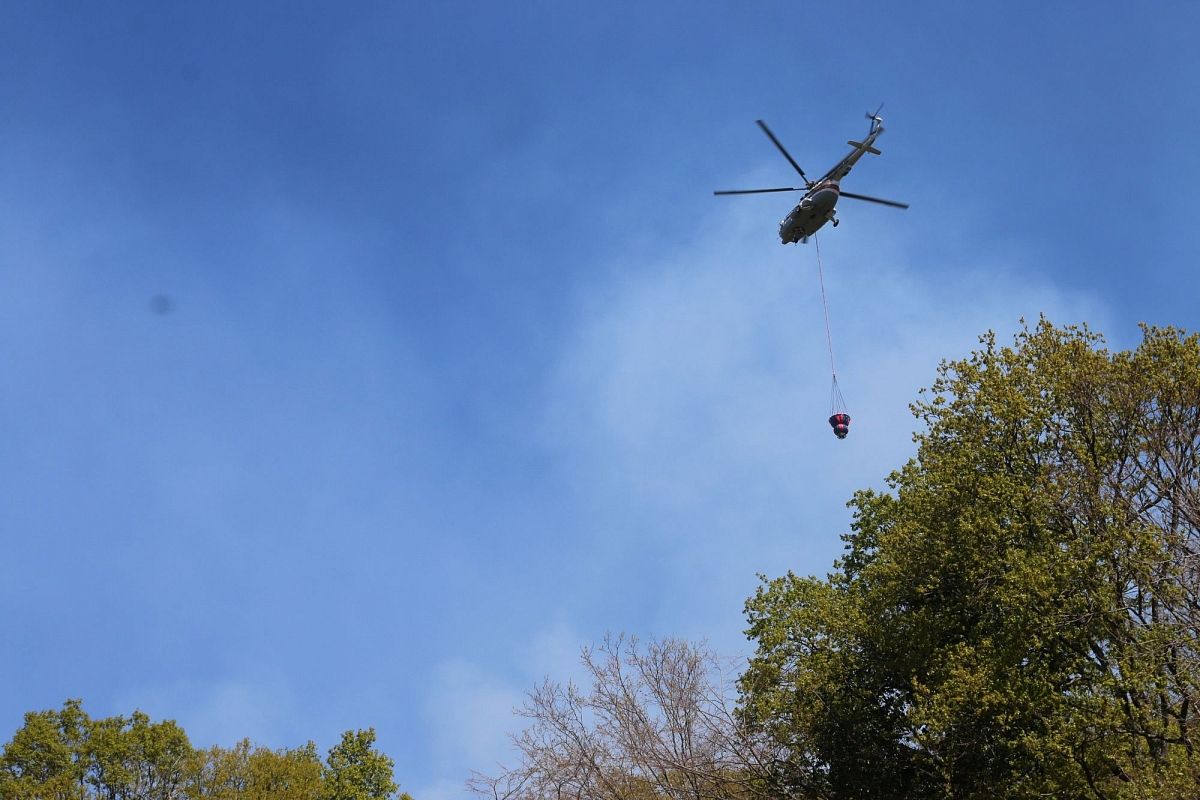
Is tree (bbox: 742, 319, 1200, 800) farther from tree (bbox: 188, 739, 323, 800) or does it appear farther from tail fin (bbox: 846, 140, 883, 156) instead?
tree (bbox: 188, 739, 323, 800)

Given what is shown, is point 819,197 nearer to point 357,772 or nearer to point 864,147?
point 864,147

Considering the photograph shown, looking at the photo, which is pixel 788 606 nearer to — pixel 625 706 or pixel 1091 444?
pixel 625 706

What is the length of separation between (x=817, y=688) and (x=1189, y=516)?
29.3 ft

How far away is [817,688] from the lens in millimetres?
24828

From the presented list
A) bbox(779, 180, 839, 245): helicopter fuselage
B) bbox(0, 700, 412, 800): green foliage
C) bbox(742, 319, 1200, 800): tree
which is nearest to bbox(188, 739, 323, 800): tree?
bbox(0, 700, 412, 800): green foliage

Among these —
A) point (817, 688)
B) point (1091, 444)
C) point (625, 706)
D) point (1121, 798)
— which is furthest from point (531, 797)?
point (1091, 444)

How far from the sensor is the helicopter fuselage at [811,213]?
3009 centimetres

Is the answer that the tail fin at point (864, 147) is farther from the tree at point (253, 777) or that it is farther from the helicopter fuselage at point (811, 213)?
the tree at point (253, 777)

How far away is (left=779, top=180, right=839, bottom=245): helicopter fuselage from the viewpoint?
30.1 meters

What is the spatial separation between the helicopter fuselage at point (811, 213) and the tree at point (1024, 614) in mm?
8078

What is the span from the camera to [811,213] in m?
30.6

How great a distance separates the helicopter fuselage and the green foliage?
2232cm

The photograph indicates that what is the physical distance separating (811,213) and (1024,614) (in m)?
14.2

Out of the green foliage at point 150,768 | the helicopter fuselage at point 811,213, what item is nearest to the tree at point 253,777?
the green foliage at point 150,768
